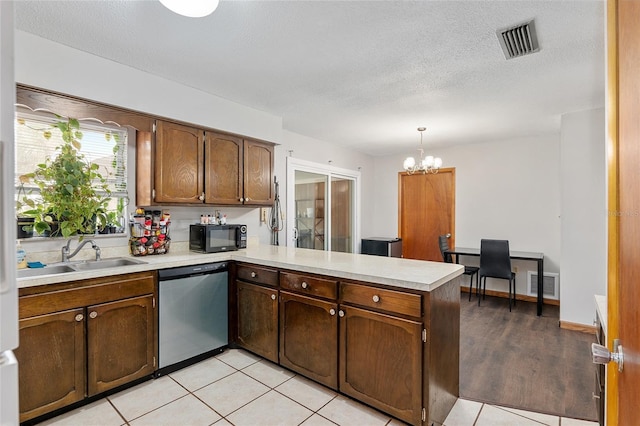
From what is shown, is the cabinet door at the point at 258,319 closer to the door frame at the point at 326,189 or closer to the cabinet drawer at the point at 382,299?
the cabinet drawer at the point at 382,299

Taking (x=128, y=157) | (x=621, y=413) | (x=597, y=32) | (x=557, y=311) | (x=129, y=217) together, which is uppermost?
(x=597, y=32)

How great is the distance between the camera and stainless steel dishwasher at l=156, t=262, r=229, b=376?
2.47 m

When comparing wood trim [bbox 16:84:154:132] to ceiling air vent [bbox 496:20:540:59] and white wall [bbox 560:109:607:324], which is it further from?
white wall [bbox 560:109:607:324]

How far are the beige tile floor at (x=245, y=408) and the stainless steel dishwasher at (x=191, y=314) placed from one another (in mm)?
183

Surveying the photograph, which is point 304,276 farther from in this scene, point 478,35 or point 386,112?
point 386,112

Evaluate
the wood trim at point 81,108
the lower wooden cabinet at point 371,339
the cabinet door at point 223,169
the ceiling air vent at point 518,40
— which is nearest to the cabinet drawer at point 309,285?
the lower wooden cabinet at point 371,339

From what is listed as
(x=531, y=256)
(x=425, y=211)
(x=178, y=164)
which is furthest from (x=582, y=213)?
(x=178, y=164)

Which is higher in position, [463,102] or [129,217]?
[463,102]

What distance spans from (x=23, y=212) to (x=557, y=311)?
5788 millimetres

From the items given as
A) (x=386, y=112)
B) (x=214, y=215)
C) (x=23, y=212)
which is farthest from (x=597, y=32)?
(x=23, y=212)

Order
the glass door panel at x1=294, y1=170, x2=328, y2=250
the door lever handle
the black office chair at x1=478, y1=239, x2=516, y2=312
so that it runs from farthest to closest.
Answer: the glass door panel at x1=294, y1=170, x2=328, y2=250, the black office chair at x1=478, y1=239, x2=516, y2=312, the door lever handle

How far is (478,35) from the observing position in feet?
6.89

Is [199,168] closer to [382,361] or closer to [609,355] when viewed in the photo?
[382,361]

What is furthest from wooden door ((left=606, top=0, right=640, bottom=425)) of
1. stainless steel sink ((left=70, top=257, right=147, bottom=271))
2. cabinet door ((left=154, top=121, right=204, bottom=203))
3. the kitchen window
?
the kitchen window
